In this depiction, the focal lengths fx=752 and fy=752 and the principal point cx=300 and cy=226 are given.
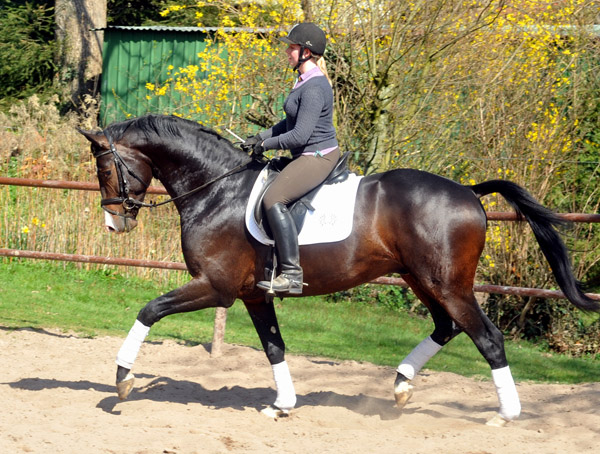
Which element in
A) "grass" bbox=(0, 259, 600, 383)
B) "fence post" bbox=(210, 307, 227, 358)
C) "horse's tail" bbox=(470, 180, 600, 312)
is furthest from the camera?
"grass" bbox=(0, 259, 600, 383)

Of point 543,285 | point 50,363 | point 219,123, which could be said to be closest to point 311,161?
point 50,363

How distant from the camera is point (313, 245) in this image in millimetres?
5191

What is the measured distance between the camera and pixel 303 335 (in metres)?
8.83

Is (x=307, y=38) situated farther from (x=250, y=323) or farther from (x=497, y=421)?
(x=250, y=323)

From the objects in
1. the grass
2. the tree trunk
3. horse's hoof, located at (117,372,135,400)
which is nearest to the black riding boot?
horse's hoof, located at (117,372,135,400)

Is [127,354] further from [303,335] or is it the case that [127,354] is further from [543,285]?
[543,285]

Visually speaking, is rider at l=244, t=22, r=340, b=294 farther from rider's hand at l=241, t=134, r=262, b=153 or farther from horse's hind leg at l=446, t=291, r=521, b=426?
horse's hind leg at l=446, t=291, r=521, b=426

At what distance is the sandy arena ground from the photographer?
4648mm

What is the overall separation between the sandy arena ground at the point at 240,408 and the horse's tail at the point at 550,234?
90 centimetres

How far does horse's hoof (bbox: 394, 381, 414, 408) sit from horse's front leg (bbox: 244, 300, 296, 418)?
2.54 feet

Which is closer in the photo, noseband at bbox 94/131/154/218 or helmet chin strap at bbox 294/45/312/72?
helmet chin strap at bbox 294/45/312/72

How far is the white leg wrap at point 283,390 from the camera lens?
17.8ft

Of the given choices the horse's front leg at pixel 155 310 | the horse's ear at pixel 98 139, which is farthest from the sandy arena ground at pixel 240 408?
the horse's ear at pixel 98 139

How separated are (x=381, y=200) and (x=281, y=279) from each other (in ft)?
2.89
